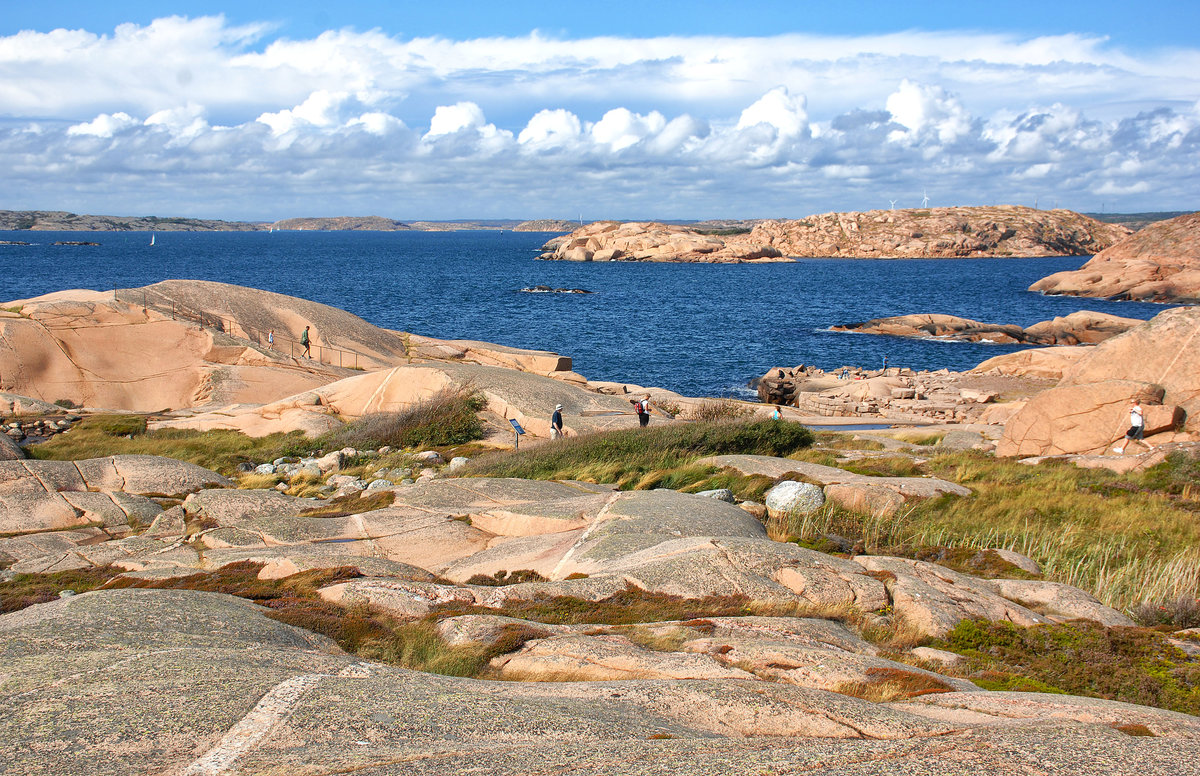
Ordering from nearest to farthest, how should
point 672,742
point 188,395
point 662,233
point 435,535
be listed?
1. point 672,742
2. point 435,535
3. point 188,395
4. point 662,233

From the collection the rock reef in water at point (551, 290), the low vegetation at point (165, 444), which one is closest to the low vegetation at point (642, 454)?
the low vegetation at point (165, 444)

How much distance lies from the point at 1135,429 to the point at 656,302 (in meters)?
73.2

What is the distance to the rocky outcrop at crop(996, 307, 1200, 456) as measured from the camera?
2178 centimetres

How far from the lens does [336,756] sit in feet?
15.5

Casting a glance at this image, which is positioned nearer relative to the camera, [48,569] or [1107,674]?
[1107,674]

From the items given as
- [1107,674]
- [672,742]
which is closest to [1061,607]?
[1107,674]

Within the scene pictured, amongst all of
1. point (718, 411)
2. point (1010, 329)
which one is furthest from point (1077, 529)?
point (1010, 329)

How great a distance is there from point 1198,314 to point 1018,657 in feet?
62.8

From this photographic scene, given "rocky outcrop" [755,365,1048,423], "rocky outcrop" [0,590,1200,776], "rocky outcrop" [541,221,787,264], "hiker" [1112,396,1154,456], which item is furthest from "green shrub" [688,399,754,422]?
"rocky outcrop" [541,221,787,264]

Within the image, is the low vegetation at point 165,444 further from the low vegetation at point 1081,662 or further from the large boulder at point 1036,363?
the large boulder at point 1036,363

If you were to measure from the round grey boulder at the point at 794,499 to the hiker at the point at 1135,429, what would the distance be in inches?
418

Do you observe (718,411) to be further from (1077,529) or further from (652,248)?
(652,248)

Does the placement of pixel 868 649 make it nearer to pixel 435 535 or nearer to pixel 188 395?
pixel 435 535

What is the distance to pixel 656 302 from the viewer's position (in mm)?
93000
